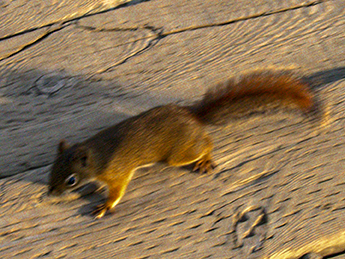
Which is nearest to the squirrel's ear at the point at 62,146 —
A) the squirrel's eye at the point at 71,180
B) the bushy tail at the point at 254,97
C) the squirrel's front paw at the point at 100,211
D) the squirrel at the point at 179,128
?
the squirrel at the point at 179,128

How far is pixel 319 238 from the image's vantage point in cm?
181

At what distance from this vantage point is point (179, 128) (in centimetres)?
209

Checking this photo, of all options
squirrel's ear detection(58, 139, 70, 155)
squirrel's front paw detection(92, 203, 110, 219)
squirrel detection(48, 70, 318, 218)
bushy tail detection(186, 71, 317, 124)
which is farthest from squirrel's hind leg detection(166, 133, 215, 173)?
squirrel's ear detection(58, 139, 70, 155)

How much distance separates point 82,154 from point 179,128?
0.51 meters

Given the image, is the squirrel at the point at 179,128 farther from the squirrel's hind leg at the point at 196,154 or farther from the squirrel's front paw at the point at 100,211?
the squirrel's front paw at the point at 100,211

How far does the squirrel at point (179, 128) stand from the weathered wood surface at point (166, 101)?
7 centimetres

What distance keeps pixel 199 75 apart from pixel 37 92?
0.85 meters

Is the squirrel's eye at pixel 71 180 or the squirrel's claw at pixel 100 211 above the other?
the squirrel's eye at pixel 71 180

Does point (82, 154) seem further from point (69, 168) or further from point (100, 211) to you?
point (100, 211)

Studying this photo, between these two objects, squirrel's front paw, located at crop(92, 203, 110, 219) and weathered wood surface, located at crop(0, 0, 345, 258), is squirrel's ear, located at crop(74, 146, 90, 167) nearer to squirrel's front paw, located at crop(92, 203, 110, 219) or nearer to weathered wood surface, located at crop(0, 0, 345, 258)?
weathered wood surface, located at crop(0, 0, 345, 258)

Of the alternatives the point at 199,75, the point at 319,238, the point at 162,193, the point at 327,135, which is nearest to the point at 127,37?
the point at 199,75

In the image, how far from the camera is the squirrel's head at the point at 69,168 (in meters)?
1.89

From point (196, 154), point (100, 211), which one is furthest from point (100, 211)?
point (196, 154)

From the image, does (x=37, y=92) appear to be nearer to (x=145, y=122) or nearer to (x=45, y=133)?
(x=45, y=133)
